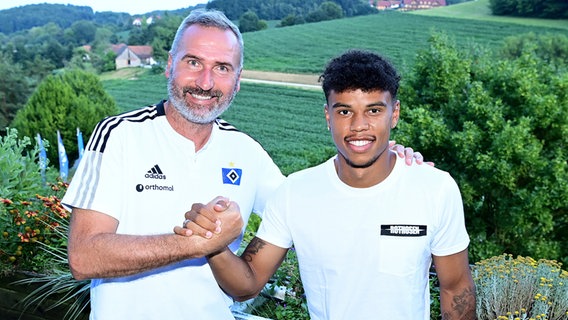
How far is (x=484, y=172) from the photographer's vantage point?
1412cm

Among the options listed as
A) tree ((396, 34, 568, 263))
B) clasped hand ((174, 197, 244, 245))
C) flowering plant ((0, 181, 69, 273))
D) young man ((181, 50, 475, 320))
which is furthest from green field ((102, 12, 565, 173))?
clasped hand ((174, 197, 244, 245))

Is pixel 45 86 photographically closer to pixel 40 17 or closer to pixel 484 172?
pixel 484 172

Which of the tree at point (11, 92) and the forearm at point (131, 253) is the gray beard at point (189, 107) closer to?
the forearm at point (131, 253)

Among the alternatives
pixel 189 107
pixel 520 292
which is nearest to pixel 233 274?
pixel 189 107

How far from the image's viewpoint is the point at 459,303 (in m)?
2.11

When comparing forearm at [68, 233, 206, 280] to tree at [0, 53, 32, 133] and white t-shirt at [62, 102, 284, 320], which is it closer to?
white t-shirt at [62, 102, 284, 320]

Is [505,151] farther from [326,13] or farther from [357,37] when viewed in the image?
[326,13]

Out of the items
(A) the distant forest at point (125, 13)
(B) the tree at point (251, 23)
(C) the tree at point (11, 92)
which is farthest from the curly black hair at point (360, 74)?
(B) the tree at point (251, 23)

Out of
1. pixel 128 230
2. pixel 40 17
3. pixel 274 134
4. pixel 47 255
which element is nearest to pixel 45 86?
pixel 274 134

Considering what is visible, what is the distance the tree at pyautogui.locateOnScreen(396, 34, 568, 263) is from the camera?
44.3 ft

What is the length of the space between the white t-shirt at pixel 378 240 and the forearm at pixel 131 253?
44cm

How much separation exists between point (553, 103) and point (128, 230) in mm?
14043

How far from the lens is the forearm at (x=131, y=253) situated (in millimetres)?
1903

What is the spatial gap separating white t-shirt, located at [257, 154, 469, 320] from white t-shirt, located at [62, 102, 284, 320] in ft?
1.39
